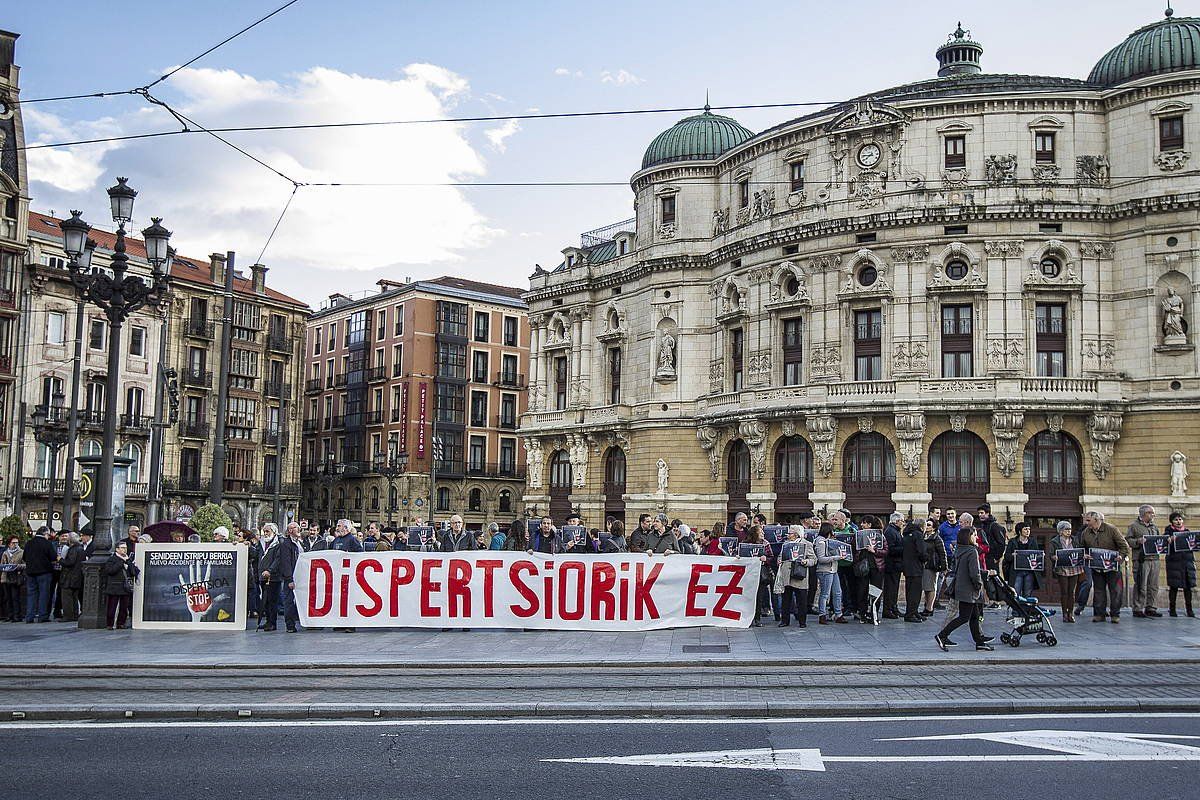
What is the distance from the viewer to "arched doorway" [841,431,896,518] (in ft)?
143

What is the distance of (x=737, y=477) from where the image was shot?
4947 centimetres

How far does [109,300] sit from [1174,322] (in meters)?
35.2

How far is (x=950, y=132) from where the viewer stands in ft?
144

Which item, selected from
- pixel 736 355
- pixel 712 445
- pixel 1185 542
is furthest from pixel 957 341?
pixel 1185 542

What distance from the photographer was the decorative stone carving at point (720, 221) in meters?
51.8

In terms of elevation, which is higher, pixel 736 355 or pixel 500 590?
pixel 736 355

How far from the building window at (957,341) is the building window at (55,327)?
43.0 meters

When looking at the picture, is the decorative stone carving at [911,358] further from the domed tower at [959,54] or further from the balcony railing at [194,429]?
the balcony railing at [194,429]

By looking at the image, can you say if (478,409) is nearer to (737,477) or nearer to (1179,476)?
(737,477)

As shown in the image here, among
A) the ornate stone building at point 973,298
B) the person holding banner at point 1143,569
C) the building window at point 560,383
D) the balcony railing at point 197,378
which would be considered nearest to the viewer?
the person holding banner at point 1143,569

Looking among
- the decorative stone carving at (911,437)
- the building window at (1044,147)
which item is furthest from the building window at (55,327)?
the building window at (1044,147)

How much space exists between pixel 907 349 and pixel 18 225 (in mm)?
41583

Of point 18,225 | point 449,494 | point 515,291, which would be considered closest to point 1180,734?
point 18,225

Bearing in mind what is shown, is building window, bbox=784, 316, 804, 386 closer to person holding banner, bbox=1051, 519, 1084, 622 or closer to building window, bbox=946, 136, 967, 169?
building window, bbox=946, 136, 967, 169
